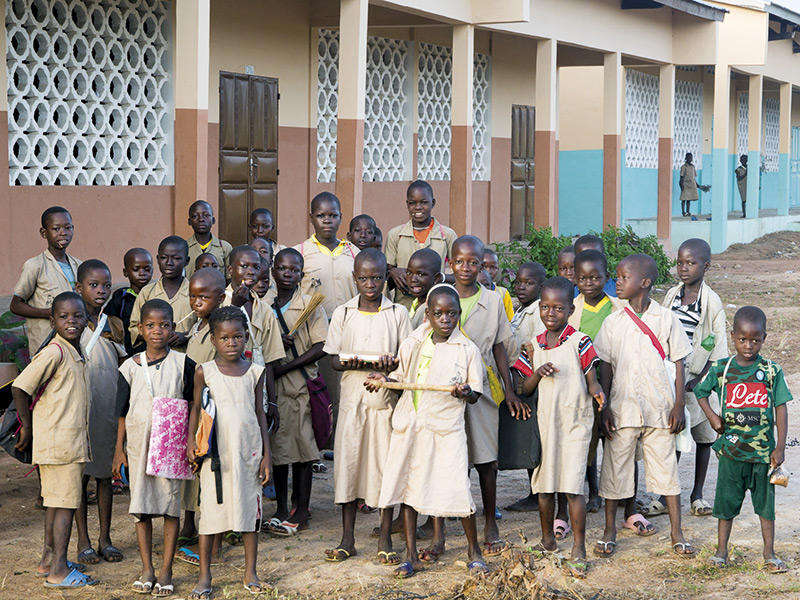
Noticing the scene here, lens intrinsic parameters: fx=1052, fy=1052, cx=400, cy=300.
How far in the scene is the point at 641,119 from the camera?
19938mm

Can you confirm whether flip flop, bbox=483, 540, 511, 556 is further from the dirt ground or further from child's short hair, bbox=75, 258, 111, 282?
child's short hair, bbox=75, 258, 111, 282

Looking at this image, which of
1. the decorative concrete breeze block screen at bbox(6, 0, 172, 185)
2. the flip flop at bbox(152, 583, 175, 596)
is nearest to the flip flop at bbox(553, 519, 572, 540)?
the flip flop at bbox(152, 583, 175, 596)

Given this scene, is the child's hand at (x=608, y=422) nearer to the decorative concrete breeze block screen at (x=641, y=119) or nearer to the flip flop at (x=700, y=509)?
the flip flop at (x=700, y=509)

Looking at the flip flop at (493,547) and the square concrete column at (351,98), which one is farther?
the square concrete column at (351,98)

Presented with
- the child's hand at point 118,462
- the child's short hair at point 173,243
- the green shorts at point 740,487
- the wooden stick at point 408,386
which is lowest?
the green shorts at point 740,487

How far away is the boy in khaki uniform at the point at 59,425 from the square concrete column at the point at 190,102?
310cm

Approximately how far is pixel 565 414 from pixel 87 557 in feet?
7.10

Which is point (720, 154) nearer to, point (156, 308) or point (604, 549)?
point (604, 549)

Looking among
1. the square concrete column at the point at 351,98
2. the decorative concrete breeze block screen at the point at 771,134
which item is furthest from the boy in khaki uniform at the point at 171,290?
the decorative concrete breeze block screen at the point at 771,134

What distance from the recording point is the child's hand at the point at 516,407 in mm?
4634

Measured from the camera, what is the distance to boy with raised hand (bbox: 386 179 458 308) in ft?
19.3

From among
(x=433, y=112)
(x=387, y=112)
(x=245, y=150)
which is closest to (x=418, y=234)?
(x=245, y=150)

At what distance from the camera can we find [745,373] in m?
4.55

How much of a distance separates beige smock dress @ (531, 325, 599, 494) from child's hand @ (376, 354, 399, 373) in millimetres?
655
